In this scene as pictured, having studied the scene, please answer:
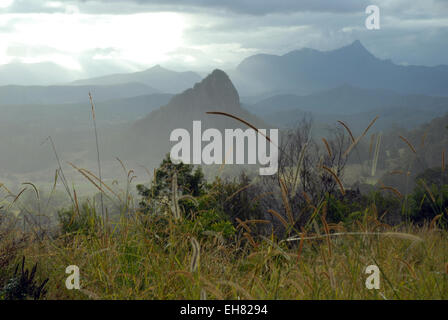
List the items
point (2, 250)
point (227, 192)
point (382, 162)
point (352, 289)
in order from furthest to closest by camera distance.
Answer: point (382, 162) → point (227, 192) → point (2, 250) → point (352, 289)

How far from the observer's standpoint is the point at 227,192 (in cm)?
1356

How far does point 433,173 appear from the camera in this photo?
31.3 meters

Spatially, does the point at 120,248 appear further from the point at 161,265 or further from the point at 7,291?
the point at 7,291

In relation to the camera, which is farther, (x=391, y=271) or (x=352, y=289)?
(x=391, y=271)

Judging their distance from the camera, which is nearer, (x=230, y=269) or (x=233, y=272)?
(x=233, y=272)

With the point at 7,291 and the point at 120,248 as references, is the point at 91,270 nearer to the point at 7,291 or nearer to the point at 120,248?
the point at 120,248

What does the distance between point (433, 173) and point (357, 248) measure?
30.8m

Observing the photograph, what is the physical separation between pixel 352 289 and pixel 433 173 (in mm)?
31649

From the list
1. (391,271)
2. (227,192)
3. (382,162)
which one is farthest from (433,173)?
(382,162)
